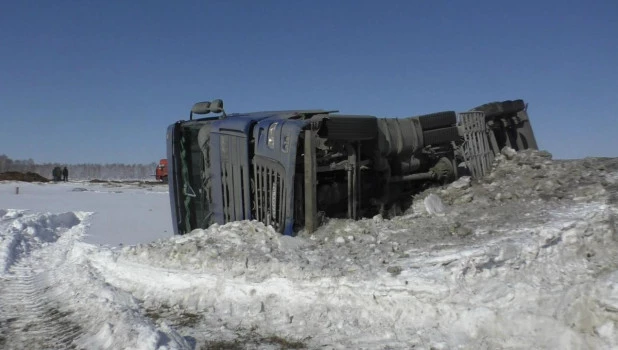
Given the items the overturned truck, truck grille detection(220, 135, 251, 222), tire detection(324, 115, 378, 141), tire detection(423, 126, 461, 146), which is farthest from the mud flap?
truck grille detection(220, 135, 251, 222)

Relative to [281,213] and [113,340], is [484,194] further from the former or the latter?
[113,340]

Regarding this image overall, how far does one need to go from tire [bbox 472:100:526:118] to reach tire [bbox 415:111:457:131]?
0.89 meters

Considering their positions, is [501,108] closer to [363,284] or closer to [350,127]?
[350,127]

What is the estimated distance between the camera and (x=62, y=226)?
1382cm

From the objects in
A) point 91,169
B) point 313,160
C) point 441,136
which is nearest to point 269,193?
point 313,160

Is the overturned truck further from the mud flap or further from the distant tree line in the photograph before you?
the distant tree line

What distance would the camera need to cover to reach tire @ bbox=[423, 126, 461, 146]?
10375mm

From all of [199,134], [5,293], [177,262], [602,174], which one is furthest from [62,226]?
[602,174]

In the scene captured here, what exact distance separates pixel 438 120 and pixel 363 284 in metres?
5.98

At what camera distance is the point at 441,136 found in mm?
10570

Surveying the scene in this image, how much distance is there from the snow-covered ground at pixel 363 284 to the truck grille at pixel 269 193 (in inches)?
13.2

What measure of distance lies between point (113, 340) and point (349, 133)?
4.73 meters

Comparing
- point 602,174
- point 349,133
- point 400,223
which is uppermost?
point 349,133

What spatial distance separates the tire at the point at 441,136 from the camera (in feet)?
34.0
